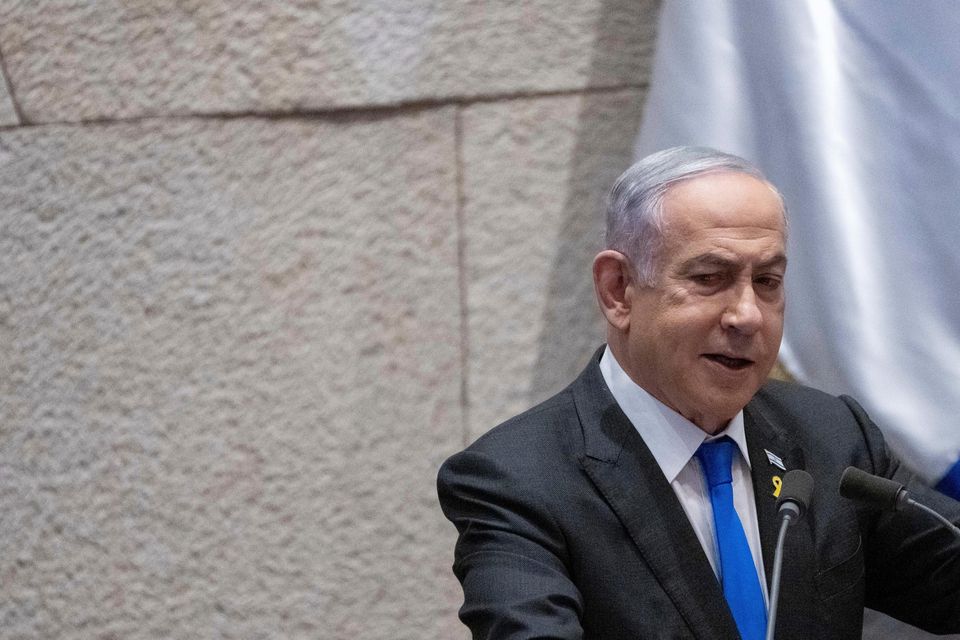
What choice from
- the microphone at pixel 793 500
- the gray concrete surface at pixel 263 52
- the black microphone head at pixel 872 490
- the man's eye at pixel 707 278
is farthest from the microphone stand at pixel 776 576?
the gray concrete surface at pixel 263 52

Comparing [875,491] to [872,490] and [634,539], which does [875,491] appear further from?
[634,539]

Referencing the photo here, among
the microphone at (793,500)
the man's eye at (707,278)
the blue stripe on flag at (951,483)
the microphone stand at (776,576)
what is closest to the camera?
the microphone stand at (776,576)

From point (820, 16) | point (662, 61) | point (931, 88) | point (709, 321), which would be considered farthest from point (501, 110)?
point (709, 321)

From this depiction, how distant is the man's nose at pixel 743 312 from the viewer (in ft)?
6.63

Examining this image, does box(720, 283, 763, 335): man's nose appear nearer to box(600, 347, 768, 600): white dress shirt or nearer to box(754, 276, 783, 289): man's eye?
box(754, 276, 783, 289): man's eye

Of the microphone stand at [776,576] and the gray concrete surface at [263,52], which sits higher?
the gray concrete surface at [263,52]

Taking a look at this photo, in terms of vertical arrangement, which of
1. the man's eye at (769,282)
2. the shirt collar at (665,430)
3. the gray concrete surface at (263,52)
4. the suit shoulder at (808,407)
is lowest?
the suit shoulder at (808,407)

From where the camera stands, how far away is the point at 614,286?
2164 mm

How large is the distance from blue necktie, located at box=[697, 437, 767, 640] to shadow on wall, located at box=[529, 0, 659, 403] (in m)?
1.21

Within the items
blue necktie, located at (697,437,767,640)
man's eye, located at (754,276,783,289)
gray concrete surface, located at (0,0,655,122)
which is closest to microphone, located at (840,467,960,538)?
blue necktie, located at (697,437,767,640)

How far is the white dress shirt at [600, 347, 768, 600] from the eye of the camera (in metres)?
2.09

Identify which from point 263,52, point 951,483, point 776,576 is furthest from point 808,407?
point 263,52

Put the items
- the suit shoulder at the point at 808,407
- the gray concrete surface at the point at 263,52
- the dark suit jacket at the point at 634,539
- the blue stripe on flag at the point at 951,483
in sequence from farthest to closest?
the gray concrete surface at the point at 263,52 < the blue stripe on flag at the point at 951,483 < the suit shoulder at the point at 808,407 < the dark suit jacket at the point at 634,539

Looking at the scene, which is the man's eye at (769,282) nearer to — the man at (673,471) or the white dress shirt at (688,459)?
the man at (673,471)
